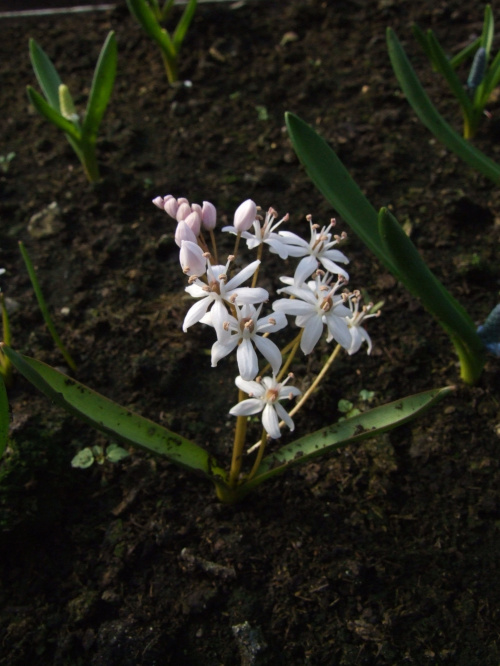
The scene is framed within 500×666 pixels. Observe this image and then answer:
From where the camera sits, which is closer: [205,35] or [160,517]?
[160,517]

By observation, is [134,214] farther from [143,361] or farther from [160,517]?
[160,517]

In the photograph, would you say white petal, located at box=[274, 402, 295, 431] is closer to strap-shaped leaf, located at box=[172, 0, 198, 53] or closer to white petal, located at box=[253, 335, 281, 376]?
white petal, located at box=[253, 335, 281, 376]

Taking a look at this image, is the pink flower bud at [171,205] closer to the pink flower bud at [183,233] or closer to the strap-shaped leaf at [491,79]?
the pink flower bud at [183,233]

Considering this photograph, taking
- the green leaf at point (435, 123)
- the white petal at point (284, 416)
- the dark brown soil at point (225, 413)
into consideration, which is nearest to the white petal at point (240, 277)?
the white petal at point (284, 416)

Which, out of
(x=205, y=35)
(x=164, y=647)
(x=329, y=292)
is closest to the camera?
(x=329, y=292)

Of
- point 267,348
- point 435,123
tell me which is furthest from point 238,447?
point 435,123

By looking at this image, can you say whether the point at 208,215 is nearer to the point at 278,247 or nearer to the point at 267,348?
the point at 278,247

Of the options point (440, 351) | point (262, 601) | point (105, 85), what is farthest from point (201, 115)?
point (262, 601)
